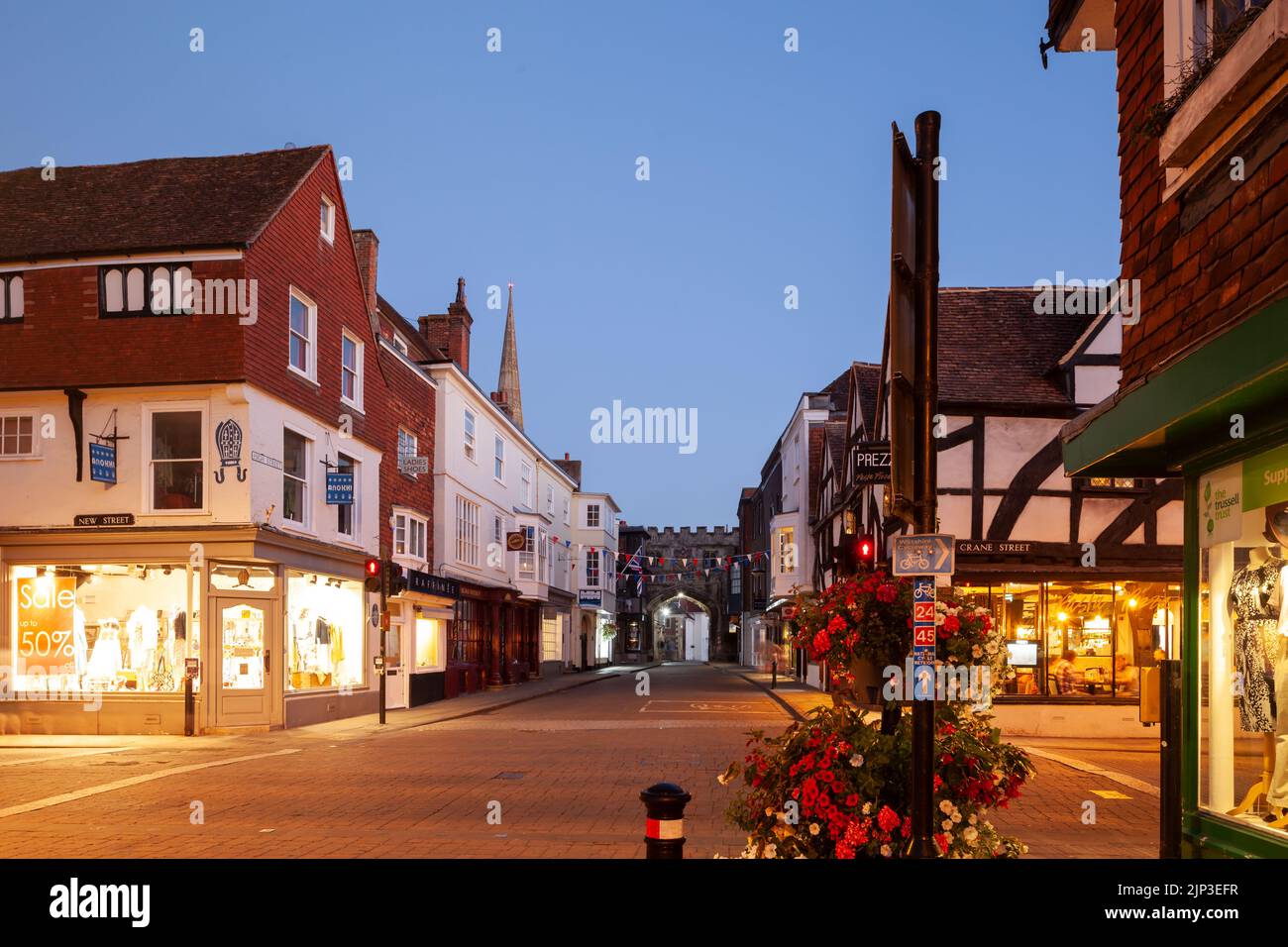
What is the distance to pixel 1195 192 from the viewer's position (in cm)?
670

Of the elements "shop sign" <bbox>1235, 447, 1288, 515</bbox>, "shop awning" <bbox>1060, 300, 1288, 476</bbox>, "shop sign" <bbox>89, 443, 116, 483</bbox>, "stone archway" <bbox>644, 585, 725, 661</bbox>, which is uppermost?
"shop sign" <bbox>89, 443, 116, 483</bbox>

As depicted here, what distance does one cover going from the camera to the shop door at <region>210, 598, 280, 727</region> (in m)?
20.2

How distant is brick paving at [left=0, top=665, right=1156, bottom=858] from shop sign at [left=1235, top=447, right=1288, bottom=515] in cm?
419

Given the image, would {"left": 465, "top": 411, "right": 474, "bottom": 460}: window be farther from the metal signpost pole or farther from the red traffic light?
the metal signpost pole

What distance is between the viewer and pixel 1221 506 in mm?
6648

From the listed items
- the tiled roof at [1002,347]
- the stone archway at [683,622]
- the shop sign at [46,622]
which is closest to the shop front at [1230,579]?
the tiled roof at [1002,347]

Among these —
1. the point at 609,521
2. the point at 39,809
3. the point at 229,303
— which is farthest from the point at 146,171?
the point at 609,521

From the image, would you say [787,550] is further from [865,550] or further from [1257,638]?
[1257,638]

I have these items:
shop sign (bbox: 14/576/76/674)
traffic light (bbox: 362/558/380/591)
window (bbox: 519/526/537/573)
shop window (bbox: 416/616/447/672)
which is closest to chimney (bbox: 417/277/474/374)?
window (bbox: 519/526/537/573)

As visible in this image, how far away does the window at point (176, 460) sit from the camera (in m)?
20.4

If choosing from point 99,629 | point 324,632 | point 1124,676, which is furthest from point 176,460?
point 1124,676

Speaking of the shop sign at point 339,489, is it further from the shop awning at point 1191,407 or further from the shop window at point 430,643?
the shop awning at point 1191,407
